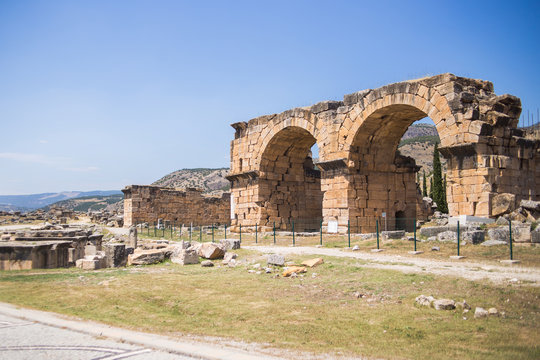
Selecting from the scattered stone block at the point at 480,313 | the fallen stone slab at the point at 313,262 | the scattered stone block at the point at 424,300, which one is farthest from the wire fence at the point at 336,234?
the scattered stone block at the point at 480,313

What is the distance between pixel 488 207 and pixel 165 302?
10.8 m

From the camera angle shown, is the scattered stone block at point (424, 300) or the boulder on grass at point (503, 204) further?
the boulder on grass at point (503, 204)

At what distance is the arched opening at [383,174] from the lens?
19.0 m

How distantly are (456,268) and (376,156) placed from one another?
10.7 meters

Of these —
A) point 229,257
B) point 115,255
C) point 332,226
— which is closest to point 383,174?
point 332,226

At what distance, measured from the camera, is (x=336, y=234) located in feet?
Answer: 63.1

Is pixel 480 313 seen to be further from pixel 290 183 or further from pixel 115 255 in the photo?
pixel 290 183

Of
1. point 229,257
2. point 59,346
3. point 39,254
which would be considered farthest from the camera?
point 229,257

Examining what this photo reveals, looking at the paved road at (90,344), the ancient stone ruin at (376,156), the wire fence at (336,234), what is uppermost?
the ancient stone ruin at (376,156)

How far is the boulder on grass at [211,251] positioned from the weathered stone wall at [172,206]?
15.3m

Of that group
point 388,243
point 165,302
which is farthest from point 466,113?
point 165,302

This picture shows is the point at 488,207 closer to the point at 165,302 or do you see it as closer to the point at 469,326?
the point at 469,326

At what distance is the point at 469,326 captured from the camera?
21.0ft

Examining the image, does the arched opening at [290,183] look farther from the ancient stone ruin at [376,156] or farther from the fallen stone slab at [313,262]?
the fallen stone slab at [313,262]
